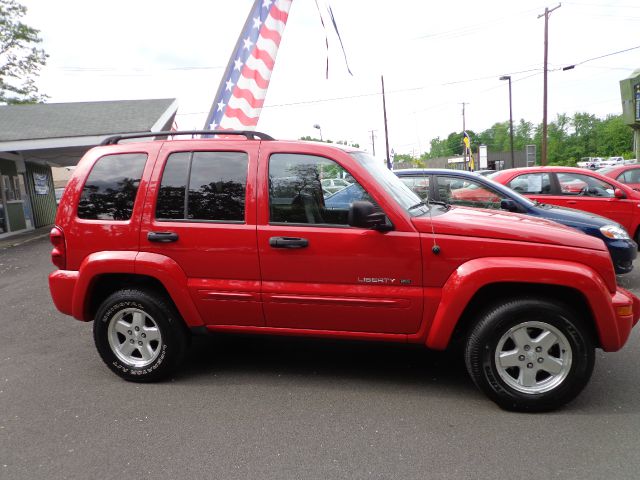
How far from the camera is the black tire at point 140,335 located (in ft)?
12.6

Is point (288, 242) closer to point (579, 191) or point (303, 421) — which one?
point (303, 421)

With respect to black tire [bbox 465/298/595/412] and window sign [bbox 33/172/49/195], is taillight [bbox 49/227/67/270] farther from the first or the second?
window sign [bbox 33/172/49/195]

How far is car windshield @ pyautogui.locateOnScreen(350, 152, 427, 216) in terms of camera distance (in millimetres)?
3621

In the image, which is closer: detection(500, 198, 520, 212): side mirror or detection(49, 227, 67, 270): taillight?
detection(49, 227, 67, 270): taillight

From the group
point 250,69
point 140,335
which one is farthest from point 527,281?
point 250,69

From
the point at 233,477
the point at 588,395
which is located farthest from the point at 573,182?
the point at 233,477

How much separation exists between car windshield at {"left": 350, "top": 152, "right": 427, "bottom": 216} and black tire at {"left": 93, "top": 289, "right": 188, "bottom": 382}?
190 cm

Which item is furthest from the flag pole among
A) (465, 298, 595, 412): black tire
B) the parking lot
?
(465, 298, 595, 412): black tire

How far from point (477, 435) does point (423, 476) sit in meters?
0.57

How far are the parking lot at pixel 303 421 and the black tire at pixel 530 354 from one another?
0.47 ft

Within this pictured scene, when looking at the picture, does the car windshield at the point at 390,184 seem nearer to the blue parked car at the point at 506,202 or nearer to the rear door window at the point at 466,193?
the blue parked car at the point at 506,202

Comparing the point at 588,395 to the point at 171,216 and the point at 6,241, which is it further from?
the point at 6,241

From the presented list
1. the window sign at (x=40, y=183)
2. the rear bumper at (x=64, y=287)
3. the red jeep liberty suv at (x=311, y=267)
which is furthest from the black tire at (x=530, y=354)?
the window sign at (x=40, y=183)

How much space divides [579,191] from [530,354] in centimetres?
588
